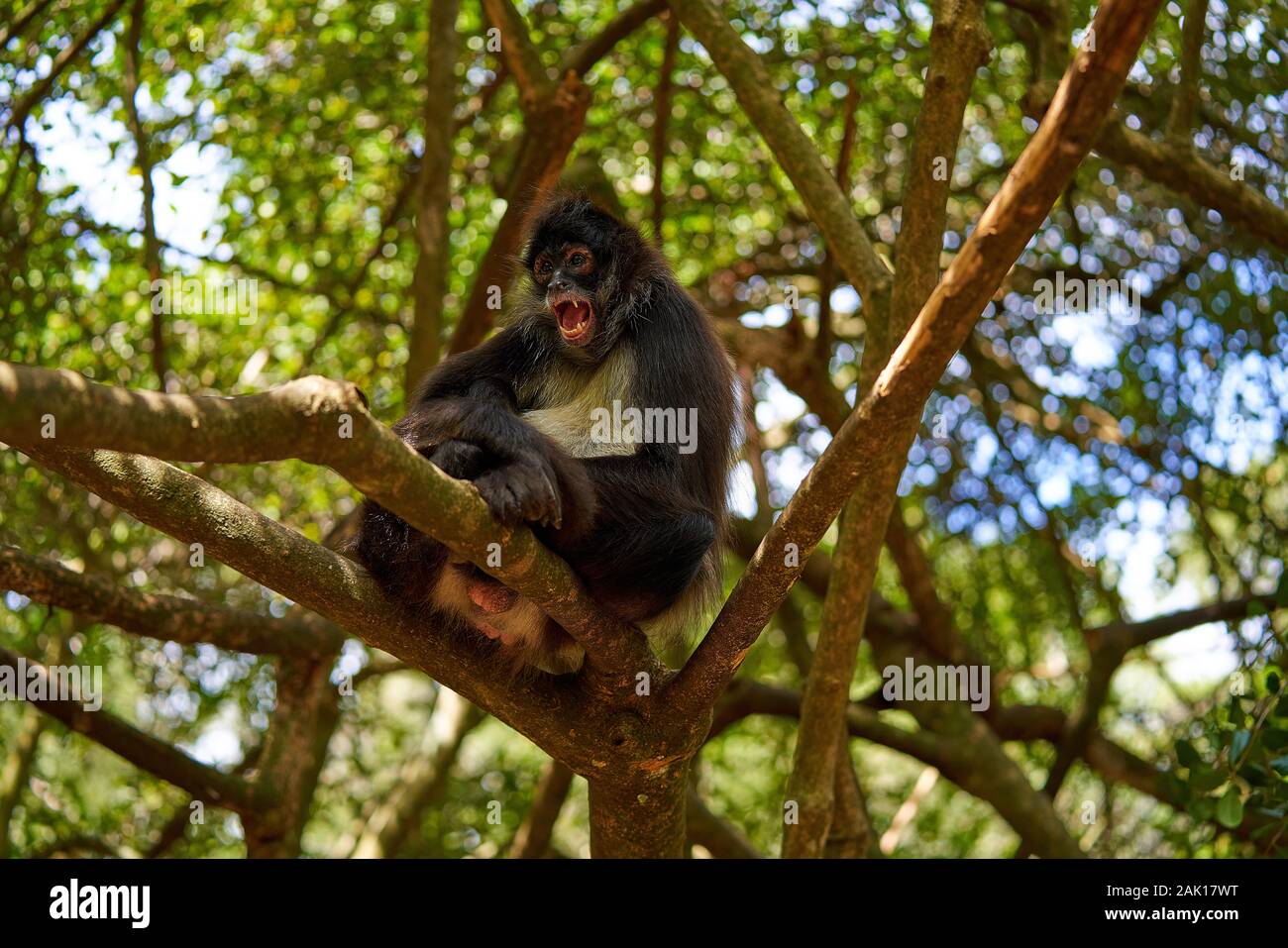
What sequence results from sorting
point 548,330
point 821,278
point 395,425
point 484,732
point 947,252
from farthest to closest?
point 484,732, point 947,252, point 821,278, point 548,330, point 395,425

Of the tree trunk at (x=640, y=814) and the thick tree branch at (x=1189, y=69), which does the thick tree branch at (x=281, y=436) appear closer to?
the tree trunk at (x=640, y=814)

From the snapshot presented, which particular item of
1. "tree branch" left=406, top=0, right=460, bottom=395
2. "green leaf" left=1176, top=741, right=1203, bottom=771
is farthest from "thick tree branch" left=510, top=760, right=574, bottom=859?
"green leaf" left=1176, top=741, right=1203, bottom=771

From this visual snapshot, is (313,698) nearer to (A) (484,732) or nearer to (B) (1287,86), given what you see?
(B) (1287,86)

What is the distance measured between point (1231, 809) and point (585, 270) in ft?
12.1

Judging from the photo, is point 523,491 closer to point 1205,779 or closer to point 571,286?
point 571,286

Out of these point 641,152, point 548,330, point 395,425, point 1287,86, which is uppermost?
point 641,152

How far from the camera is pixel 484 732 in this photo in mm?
16562

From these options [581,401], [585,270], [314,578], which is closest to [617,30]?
[585,270]

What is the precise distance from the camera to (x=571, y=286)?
5914mm

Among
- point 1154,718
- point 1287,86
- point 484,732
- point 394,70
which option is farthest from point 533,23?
point 484,732

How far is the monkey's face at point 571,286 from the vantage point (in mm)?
5816

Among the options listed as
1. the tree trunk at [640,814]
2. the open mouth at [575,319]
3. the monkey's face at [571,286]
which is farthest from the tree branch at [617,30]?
the tree trunk at [640,814]

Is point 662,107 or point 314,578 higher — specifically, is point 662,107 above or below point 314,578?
above
